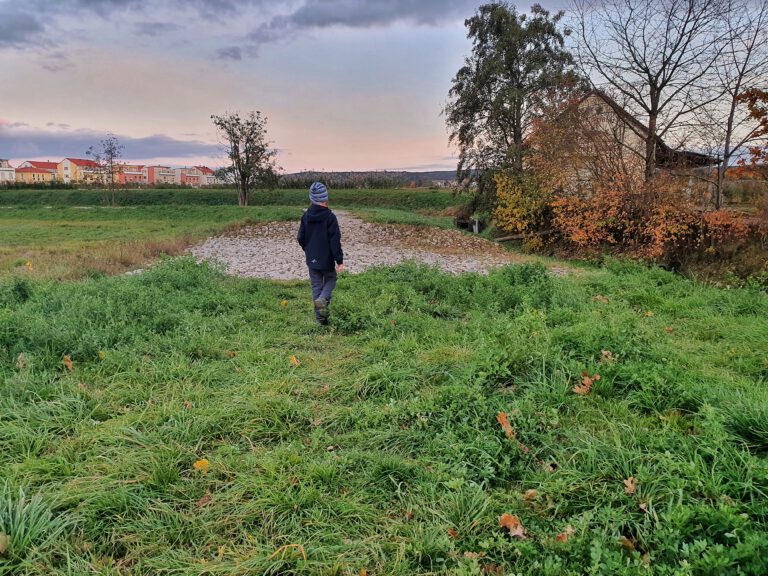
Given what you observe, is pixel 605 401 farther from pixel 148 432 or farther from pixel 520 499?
pixel 148 432

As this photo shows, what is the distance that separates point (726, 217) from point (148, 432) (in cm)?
1336

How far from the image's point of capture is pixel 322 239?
246 inches

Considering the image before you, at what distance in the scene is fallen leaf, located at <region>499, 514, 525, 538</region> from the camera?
2324mm

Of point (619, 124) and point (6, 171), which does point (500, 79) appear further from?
point (6, 171)

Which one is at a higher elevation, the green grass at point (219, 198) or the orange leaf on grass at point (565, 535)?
the green grass at point (219, 198)

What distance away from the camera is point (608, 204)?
13.8m

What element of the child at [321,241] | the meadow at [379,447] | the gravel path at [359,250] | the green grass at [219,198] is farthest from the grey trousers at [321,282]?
the green grass at [219,198]

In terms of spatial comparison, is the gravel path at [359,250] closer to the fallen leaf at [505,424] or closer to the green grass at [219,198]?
the fallen leaf at [505,424]

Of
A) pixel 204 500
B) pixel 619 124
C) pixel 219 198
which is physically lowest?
pixel 204 500

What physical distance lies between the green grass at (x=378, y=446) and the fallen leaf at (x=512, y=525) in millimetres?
45

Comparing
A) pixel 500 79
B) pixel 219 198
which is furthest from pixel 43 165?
pixel 500 79

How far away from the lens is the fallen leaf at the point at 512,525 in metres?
2.32

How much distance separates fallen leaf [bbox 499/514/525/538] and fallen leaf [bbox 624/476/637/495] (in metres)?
0.62

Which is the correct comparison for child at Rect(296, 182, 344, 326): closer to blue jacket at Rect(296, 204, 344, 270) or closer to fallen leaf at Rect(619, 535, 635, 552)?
blue jacket at Rect(296, 204, 344, 270)
